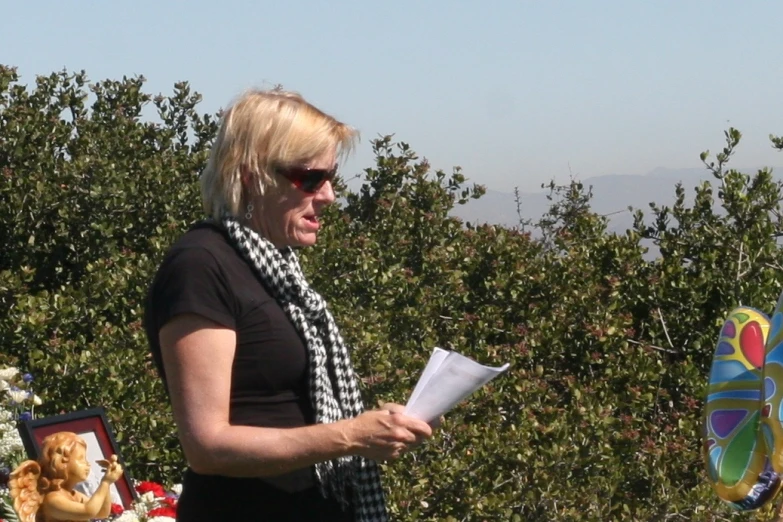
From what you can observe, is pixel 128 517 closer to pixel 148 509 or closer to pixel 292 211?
pixel 148 509

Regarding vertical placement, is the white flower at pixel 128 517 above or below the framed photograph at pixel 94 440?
below

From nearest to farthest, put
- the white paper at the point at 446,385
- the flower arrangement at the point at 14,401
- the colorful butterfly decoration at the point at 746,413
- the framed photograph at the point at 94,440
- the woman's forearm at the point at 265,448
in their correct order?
1. the woman's forearm at the point at 265,448
2. the white paper at the point at 446,385
3. the colorful butterfly decoration at the point at 746,413
4. the framed photograph at the point at 94,440
5. the flower arrangement at the point at 14,401

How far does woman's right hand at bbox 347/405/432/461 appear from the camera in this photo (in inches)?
79.2

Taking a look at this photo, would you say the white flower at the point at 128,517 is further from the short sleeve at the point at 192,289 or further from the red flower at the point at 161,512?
the short sleeve at the point at 192,289

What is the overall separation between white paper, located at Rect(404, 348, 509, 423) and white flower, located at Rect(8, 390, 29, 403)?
2.87 metres

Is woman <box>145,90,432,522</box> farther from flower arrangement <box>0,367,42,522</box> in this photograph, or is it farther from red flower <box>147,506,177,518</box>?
flower arrangement <box>0,367,42,522</box>

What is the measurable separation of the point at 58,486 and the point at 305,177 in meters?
1.49

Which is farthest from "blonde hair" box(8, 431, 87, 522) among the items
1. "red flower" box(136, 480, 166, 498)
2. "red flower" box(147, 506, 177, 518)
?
"red flower" box(136, 480, 166, 498)

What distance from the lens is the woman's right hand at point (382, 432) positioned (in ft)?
6.60

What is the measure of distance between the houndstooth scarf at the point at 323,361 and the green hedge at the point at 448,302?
186 cm

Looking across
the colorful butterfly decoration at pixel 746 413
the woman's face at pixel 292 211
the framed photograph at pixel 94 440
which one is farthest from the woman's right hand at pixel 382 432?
the framed photograph at pixel 94 440

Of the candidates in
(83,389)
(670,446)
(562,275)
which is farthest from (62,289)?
(670,446)

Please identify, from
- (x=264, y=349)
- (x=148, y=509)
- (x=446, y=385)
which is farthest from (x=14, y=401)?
(x=446, y=385)

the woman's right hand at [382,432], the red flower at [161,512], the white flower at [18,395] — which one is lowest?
the red flower at [161,512]
